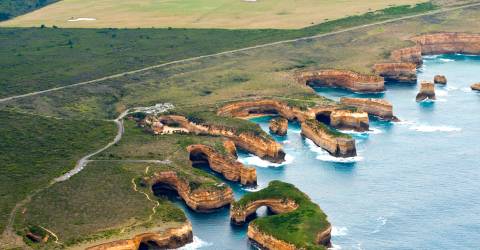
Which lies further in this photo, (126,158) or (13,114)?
(13,114)

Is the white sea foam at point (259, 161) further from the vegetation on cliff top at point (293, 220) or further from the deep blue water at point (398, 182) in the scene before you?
the vegetation on cliff top at point (293, 220)

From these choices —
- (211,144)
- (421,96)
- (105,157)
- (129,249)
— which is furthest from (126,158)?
(421,96)

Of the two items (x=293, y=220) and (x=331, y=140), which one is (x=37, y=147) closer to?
(x=331, y=140)

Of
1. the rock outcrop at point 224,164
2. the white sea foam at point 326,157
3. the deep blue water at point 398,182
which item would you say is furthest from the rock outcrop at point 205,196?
the white sea foam at point 326,157

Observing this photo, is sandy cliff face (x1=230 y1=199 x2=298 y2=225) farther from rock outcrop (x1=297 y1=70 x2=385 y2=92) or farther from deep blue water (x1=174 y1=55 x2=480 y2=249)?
rock outcrop (x1=297 y1=70 x2=385 y2=92)

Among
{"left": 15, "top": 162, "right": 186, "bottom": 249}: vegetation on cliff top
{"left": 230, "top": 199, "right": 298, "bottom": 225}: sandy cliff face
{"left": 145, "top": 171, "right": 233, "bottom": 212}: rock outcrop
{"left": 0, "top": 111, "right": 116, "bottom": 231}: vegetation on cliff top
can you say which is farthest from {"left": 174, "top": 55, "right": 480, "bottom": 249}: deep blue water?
{"left": 0, "top": 111, "right": 116, "bottom": 231}: vegetation on cliff top

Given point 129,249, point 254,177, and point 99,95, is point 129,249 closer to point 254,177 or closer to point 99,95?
point 254,177

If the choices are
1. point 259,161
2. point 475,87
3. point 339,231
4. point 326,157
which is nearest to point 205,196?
point 339,231
